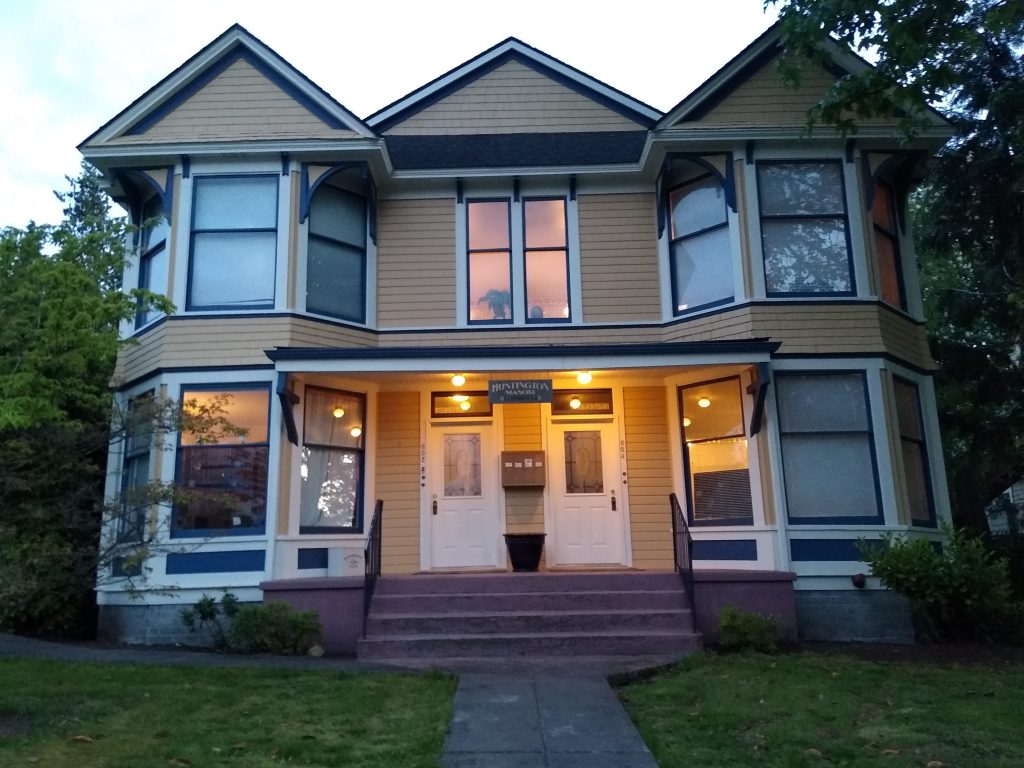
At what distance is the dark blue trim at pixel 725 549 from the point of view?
1037 cm

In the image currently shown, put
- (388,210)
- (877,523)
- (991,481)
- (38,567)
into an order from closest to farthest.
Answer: (38,567), (877,523), (388,210), (991,481)

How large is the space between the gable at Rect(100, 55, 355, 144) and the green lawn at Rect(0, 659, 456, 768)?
667cm

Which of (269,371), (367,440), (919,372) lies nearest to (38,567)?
(269,371)

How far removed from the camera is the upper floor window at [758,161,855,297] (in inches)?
436

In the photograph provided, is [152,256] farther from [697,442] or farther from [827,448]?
[827,448]

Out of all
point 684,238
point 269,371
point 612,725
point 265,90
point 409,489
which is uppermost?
point 265,90

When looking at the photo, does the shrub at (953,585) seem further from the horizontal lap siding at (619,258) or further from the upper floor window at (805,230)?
the horizontal lap siding at (619,258)

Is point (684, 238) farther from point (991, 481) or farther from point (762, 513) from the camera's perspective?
point (991, 481)

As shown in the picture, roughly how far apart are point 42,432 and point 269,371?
3.87m

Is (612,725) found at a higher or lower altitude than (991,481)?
lower

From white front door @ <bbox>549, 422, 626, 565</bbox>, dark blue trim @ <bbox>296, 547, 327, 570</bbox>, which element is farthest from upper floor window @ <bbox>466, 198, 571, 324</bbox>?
dark blue trim @ <bbox>296, 547, 327, 570</bbox>

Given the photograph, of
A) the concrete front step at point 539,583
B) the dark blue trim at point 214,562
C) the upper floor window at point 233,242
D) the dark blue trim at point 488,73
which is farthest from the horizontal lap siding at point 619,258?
Answer: the dark blue trim at point 214,562

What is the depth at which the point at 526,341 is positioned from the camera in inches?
470

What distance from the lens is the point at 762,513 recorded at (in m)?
10.3
